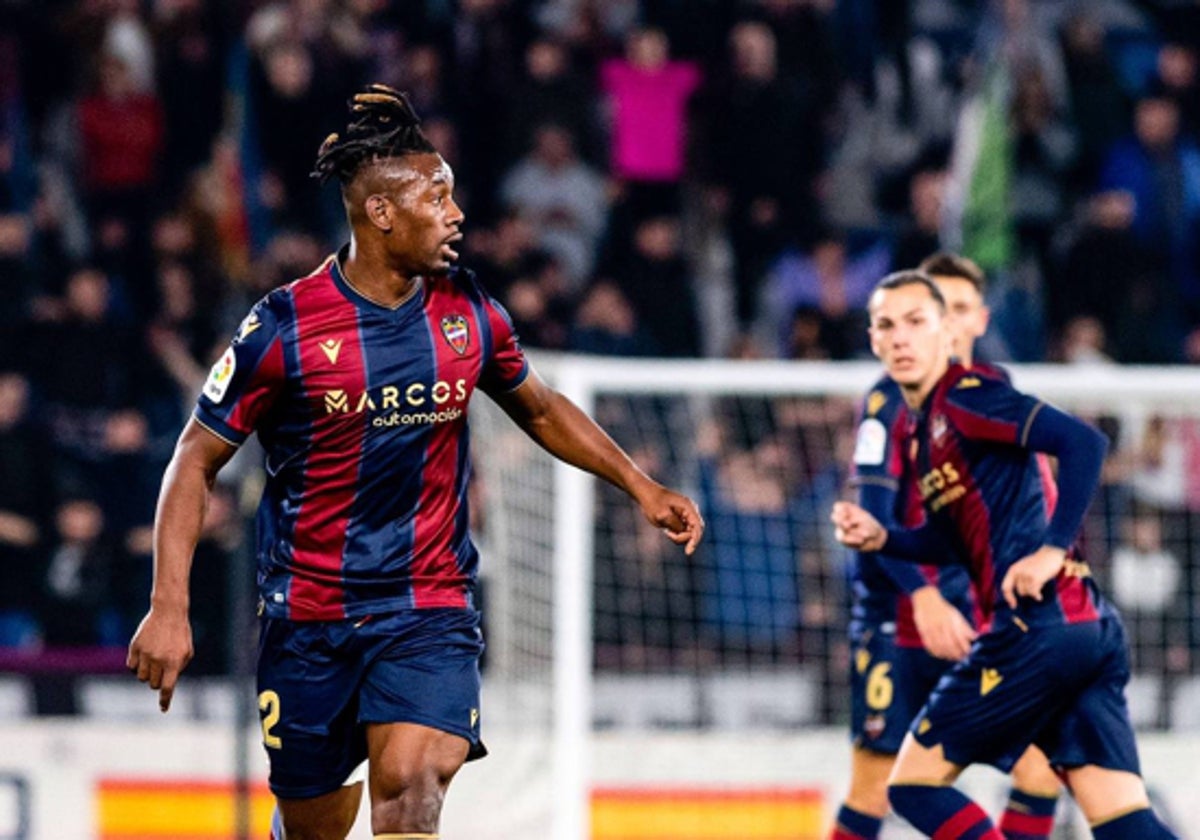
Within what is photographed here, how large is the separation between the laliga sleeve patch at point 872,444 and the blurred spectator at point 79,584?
4.75m

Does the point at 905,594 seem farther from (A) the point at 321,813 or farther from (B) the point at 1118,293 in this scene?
(B) the point at 1118,293

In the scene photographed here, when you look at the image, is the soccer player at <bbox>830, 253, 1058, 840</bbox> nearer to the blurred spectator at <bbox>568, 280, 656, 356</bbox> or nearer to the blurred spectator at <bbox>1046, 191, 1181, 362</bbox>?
the blurred spectator at <bbox>568, 280, 656, 356</bbox>

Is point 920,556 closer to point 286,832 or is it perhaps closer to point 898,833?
point 286,832

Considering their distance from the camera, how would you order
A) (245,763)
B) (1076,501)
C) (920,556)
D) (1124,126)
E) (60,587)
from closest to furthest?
(1076,501), (920,556), (245,763), (60,587), (1124,126)

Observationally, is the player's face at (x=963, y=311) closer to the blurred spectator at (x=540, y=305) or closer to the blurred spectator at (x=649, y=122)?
the blurred spectator at (x=540, y=305)

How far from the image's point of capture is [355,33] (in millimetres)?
11914

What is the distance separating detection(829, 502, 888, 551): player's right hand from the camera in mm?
5789

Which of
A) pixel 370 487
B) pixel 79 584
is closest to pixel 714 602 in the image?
pixel 79 584

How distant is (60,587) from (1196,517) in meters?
5.01

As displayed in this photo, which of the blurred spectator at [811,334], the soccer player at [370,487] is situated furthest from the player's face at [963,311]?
the blurred spectator at [811,334]

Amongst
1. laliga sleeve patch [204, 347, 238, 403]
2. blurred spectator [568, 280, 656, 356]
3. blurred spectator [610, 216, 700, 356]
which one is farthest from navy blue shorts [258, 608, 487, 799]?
blurred spectator [610, 216, 700, 356]

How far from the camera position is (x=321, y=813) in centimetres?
530

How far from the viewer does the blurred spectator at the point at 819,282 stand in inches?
440

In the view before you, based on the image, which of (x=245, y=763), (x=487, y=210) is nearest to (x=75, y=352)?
(x=487, y=210)
